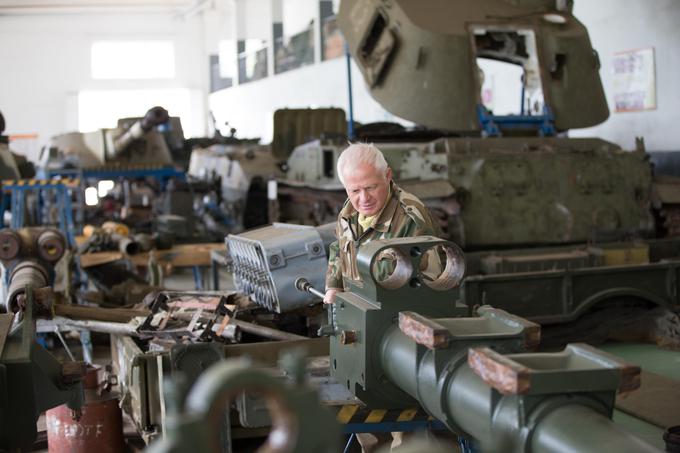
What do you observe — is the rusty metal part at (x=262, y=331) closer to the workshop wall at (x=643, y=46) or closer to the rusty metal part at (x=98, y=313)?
the rusty metal part at (x=98, y=313)

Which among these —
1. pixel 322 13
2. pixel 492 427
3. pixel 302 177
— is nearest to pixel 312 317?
pixel 492 427

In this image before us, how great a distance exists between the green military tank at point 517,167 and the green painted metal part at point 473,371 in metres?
3.88

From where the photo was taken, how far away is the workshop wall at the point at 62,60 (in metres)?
29.7

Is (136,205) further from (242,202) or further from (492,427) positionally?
(492,427)

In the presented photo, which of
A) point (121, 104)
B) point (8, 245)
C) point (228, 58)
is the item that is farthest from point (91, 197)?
point (121, 104)

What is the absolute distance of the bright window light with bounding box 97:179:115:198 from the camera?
14.0 m

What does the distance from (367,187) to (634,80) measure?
8.56 meters

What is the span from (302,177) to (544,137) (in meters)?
2.69

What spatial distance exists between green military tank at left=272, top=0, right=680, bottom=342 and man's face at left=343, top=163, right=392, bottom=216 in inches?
125

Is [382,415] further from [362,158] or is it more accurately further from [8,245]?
[8,245]

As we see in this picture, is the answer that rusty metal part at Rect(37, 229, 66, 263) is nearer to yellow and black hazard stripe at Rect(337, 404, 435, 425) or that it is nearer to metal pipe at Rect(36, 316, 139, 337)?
metal pipe at Rect(36, 316, 139, 337)

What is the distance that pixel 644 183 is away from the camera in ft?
25.3

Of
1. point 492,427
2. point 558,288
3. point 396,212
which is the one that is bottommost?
point 558,288

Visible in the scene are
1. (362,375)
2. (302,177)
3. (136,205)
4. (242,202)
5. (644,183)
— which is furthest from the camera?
(136,205)
